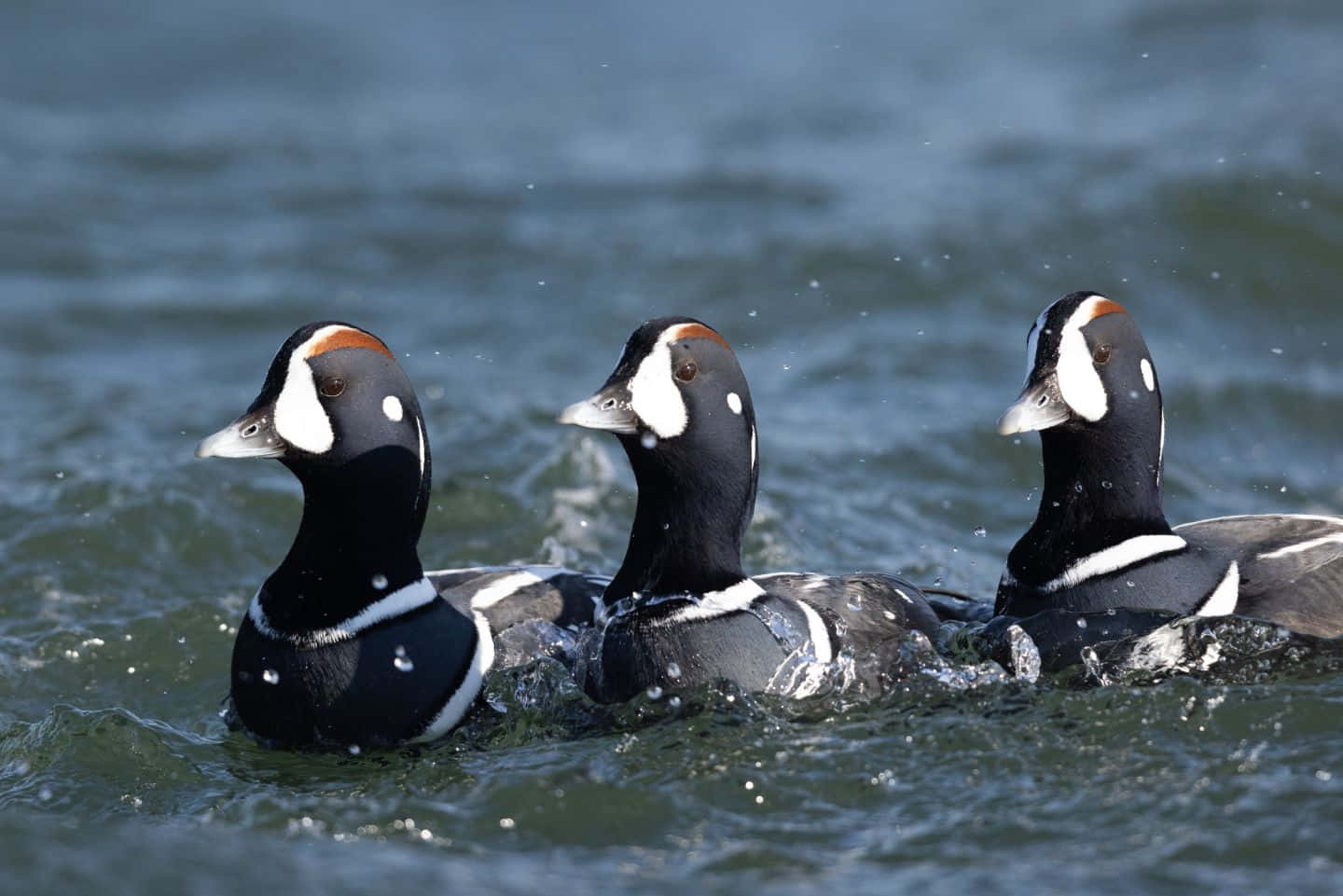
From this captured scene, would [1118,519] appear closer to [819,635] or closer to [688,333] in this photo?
[819,635]

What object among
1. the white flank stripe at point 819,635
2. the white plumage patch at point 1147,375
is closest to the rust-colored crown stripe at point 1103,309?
the white plumage patch at point 1147,375

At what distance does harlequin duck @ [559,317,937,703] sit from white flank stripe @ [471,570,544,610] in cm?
74

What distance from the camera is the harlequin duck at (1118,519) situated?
24.1 ft

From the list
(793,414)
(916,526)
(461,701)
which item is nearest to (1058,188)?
(793,414)

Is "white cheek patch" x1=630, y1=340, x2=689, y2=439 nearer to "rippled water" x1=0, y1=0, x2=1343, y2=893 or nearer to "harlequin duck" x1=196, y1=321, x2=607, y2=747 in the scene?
"harlequin duck" x1=196, y1=321, x2=607, y2=747

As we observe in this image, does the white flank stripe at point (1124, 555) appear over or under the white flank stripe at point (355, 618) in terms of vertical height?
over

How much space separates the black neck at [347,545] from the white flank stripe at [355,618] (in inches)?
1.0

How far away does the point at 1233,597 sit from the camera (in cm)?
745

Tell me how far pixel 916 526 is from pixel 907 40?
Result: 12.9 metres

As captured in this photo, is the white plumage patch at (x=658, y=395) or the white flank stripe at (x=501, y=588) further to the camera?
the white flank stripe at (x=501, y=588)

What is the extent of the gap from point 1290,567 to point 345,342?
4.08 m

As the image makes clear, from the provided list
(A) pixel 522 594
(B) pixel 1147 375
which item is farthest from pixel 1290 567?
(A) pixel 522 594

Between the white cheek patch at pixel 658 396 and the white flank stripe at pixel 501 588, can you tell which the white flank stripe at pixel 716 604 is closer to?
the white cheek patch at pixel 658 396

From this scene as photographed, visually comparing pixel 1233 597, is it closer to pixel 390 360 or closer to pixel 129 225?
pixel 390 360
